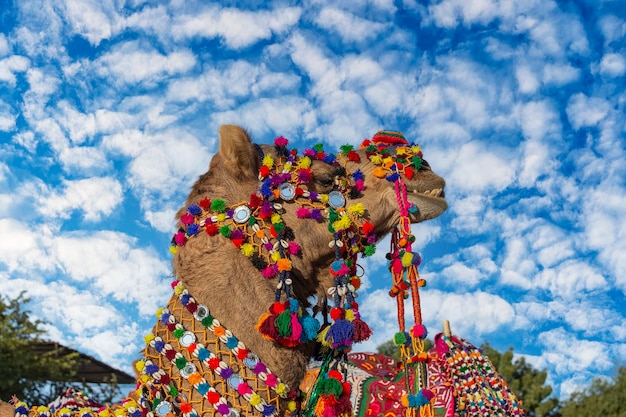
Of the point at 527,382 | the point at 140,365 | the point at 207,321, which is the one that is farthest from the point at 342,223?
the point at 527,382

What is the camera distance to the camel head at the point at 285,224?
9.93 feet

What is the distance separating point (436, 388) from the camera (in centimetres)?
752

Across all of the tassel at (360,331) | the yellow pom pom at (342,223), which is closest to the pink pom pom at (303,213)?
the yellow pom pom at (342,223)

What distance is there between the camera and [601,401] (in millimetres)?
17125

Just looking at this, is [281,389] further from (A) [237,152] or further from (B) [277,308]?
(A) [237,152]

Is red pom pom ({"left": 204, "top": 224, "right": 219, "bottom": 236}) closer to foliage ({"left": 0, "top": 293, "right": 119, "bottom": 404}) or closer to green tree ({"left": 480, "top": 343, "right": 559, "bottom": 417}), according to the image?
foliage ({"left": 0, "top": 293, "right": 119, "bottom": 404})

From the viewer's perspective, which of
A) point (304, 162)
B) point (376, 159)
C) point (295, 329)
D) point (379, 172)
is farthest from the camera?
point (376, 159)

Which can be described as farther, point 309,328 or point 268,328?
point 309,328

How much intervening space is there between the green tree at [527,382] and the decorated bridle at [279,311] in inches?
602

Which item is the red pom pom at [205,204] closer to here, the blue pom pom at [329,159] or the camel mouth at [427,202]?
the blue pom pom at [329,159]

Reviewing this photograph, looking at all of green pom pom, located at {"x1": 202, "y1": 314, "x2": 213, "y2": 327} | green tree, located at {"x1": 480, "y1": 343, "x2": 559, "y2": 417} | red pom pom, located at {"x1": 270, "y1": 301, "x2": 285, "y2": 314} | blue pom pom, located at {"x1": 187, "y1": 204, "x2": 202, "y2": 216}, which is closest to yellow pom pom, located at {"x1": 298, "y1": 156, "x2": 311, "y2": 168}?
blue pom pom, located at {"x1": 187, "y1": 204, "x2": 202, "y2": 216}

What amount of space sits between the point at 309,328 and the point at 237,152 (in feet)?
3.39

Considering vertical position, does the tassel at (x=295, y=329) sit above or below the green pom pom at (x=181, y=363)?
above

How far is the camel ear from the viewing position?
3.32 meters
